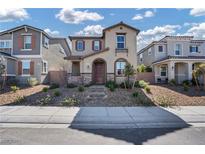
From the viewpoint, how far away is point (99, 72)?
2114cm

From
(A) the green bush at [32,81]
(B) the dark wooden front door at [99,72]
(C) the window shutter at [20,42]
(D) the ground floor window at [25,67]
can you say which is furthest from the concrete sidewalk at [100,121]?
(C) the window shutter at [20,42]

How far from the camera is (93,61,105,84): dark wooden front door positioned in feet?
68.9

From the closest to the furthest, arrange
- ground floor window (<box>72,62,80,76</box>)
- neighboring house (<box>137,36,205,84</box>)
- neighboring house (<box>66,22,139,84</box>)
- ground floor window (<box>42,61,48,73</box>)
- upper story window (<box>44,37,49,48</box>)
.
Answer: neighboring house (<box>66,22,139,84</box>)
ground floor window (<box>42,61,48,73</box>)
ground floor window (<box>72,62,80,76</box>)
upper story window (<box>44,37,49,48</box>)
neighboring house (<box>137,36,205,84</box>)

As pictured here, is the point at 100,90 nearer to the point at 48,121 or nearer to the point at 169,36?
the point at 48,121

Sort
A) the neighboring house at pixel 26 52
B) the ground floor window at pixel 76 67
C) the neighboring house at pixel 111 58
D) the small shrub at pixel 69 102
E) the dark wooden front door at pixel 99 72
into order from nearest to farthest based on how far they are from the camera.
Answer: the small shrub at pixel 69 102
the neighboring house at pixel 111 58
the dark wooden front door at pixel 99 72
the neighboring house at pixel 26 52
the ground floor window at pixel 76 67

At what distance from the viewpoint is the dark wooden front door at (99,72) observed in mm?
21016

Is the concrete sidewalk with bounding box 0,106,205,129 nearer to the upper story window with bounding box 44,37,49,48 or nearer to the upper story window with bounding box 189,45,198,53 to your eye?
the upper story window with bounding box 44,37,49,48

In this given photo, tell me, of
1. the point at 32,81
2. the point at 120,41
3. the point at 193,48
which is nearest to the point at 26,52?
the point at 32,81

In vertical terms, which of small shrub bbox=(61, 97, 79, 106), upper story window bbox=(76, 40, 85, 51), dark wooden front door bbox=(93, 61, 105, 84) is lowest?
small shrub bbox=(61, 97, 79, 106)

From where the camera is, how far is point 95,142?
5637 mm

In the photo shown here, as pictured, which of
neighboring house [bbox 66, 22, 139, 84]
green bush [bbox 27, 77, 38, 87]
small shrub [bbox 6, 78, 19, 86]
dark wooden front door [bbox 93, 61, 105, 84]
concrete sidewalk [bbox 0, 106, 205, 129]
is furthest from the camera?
dark wooden front door [bbox 93, 61, 105, 84]

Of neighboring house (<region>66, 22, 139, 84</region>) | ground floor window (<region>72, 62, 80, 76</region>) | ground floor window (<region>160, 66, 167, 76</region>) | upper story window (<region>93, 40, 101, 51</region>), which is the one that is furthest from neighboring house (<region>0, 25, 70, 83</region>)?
ground floor window (<region>160, 66, 167, 76</region>)

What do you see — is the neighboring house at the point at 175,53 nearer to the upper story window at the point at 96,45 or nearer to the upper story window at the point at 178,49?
the upper story window at the point at 178,49

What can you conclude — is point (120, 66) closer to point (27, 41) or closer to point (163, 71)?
point (163, 71)
